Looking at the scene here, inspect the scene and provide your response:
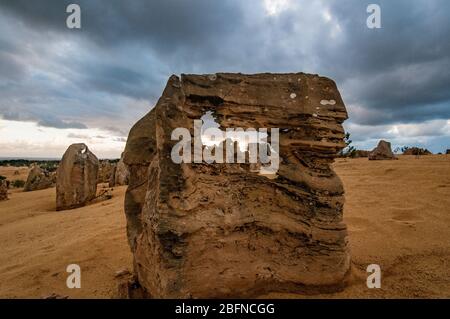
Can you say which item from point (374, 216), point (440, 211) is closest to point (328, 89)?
point (374, 216)

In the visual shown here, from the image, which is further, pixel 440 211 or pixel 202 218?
pixel 440 211

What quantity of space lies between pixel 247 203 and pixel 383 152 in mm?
13534

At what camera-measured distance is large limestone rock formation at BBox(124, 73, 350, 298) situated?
2.52 metres

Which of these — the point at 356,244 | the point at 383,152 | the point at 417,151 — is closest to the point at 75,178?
the point at 356,244

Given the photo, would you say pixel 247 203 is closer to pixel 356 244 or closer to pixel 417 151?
pixel 356 244

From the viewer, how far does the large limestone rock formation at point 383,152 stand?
13762 millimetres

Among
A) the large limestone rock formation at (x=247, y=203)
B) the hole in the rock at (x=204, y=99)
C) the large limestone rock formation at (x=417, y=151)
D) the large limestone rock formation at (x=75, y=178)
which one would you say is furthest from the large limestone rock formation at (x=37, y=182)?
the large limestone rock formation at (x=417, y=151)

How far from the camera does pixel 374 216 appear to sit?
519cm

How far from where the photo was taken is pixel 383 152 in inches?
551

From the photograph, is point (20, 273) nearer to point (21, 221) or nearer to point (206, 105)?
point (206, 105)

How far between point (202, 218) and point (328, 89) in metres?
1.94

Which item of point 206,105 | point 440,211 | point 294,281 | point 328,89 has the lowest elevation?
point 294,281

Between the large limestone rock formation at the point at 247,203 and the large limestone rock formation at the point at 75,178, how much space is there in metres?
6.76

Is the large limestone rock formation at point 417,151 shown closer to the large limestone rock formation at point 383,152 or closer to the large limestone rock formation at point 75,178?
the large limestone rock formation at point 383,152
